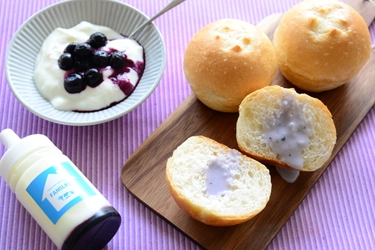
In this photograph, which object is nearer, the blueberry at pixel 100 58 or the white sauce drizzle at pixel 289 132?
the white sauce drizzle at pixel 289 132

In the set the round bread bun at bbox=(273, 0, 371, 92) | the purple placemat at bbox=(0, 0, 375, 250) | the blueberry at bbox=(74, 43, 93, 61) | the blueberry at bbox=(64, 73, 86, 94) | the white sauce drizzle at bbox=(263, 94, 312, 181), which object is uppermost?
the round bread bun at bbox=(273, 0, 371, 92)

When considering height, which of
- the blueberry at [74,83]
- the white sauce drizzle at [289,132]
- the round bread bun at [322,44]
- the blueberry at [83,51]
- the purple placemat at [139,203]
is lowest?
the purple placemat at [139,203]

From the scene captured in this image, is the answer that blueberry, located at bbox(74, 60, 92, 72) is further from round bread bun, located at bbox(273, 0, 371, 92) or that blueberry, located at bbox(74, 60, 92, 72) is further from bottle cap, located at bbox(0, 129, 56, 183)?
round bread bun, located at bbox(273, 0, 371, 92)

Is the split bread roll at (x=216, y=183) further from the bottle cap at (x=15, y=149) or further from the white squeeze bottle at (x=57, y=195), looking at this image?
the bottle cap at (x=15, y=149)

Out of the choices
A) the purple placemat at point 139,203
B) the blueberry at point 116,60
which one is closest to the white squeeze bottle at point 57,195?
the purple placemat at point 139,203

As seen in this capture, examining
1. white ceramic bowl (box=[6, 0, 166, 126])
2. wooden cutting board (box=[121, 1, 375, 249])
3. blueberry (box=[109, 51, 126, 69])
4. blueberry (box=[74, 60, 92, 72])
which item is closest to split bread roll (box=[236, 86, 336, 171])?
wooden cutting board (box=[121, 1, 375, 249])

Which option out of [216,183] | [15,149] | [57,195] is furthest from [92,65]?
[216,183]

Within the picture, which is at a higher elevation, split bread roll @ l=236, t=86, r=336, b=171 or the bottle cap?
split bread roll @ l=236, t=86, r=336, b=171
